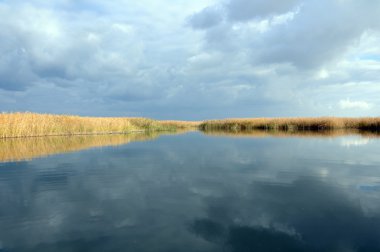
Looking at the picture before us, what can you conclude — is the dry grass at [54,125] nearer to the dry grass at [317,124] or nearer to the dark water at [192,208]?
the dark water at [192,208]

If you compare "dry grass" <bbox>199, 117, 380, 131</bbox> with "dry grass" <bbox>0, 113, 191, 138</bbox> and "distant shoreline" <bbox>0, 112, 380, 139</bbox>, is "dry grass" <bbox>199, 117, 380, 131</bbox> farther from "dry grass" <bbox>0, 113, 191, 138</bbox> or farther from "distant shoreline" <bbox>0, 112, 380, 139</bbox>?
"dry grass" <bbox>0, 113, 191, 138</bbox>

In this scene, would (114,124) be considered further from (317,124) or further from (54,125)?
(317,124)

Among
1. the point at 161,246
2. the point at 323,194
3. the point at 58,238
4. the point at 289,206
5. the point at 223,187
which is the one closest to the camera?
the point at 161,246

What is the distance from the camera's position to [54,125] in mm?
32812

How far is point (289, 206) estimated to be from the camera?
7078 mm

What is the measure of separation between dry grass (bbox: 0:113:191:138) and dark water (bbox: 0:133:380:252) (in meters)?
18.6

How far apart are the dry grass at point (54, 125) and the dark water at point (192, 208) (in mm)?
18563

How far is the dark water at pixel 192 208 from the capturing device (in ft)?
17.1

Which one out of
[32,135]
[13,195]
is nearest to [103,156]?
[13,195]

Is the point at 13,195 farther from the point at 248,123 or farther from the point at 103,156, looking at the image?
the point at 248,123

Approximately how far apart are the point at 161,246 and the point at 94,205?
2.99 metres

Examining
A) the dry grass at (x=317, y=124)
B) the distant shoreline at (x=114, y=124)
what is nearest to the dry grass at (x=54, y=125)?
the distant shoreline at (x=114, y=124)

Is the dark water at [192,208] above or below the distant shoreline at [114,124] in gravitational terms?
below

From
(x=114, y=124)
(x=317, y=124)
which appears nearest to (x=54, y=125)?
(x=114, y=124)
